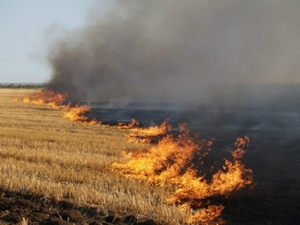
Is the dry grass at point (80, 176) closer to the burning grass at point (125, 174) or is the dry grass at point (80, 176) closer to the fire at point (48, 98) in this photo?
the burning grass at point (125, 174)

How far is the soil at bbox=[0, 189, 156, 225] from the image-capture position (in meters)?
6.70

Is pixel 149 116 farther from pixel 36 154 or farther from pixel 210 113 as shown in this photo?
pixel 36 154

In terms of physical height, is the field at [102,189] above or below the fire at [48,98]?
below

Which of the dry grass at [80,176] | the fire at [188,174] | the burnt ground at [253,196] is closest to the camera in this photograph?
the burnt ground at [253,196]

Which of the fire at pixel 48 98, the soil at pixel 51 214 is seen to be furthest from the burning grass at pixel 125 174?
the fire at pixel 48 98

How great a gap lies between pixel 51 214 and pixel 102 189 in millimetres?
1727

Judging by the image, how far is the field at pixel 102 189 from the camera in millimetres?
7087

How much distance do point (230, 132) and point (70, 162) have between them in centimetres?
1113

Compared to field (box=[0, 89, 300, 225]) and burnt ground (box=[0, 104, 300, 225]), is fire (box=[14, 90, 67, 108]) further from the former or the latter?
field (box=[0, 89, 300, 225])

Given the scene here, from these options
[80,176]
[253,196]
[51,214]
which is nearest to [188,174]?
[253,196]

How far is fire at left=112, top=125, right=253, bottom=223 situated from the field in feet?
0.77

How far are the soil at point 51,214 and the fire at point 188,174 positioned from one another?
1275 mm

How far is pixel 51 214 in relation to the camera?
23.1 ft

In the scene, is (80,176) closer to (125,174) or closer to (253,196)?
(125,174)
